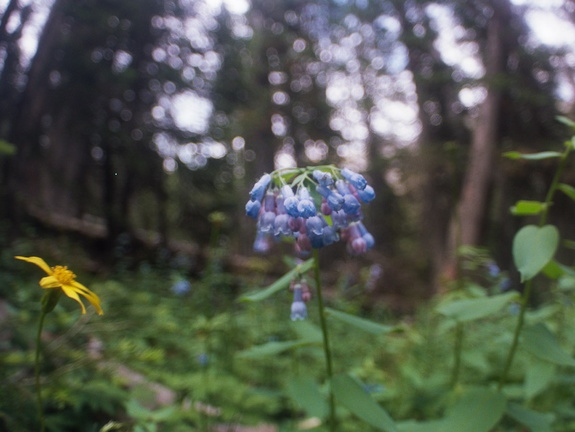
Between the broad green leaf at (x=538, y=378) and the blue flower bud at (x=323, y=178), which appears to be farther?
the broad green leaf at (x=538, y=378)

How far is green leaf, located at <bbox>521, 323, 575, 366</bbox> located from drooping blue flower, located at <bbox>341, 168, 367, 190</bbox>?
797 mm

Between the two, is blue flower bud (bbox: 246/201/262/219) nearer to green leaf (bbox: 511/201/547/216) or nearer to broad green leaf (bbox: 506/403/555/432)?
green leaf (bbox: 511/201/547/216)

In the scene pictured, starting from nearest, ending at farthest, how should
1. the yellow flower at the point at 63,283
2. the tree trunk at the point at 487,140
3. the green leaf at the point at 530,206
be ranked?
the yellow flower at the point at 63,283, the green leaf at the point at 530,206, the tree trunk at the point at 487,140

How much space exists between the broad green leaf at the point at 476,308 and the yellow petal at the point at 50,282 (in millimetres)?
1202

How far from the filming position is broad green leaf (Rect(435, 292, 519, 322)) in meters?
1.47

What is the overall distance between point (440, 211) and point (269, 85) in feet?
16.5

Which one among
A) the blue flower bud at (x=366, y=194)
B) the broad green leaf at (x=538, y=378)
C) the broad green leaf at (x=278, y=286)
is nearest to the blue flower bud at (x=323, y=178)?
the blue flower bud at (x=366, y=194)

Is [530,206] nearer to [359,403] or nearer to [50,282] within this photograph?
[359,403]

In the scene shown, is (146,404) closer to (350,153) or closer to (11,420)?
(11,420)

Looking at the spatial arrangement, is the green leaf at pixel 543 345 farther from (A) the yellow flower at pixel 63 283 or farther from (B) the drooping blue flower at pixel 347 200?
(A) the yellow flower at pixel 63 283

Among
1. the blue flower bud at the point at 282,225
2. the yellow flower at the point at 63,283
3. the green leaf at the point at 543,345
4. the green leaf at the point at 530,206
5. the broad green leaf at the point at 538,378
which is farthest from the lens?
the broad green leaf at the point at 538,378

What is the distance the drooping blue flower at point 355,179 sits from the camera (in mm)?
1252

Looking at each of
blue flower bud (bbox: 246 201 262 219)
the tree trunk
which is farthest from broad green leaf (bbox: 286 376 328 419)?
the tree trunk

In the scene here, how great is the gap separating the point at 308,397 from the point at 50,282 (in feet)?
3.15
